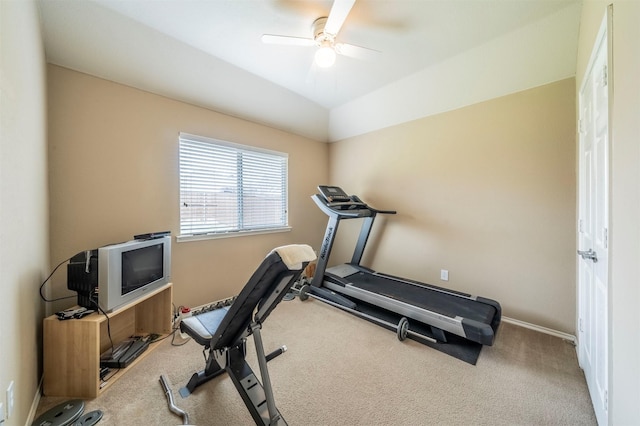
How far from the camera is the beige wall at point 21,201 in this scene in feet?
3.63

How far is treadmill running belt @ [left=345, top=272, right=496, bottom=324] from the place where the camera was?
7.46 ft

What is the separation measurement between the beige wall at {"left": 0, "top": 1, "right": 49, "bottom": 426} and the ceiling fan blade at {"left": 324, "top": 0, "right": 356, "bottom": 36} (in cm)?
169

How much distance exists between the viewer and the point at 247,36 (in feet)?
7.48

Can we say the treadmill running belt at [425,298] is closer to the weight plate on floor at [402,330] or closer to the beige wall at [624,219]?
the weight plate on floor at [402,330]

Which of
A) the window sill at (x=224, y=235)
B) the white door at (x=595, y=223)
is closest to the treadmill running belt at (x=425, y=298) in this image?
the white door at (x=595, y=223)

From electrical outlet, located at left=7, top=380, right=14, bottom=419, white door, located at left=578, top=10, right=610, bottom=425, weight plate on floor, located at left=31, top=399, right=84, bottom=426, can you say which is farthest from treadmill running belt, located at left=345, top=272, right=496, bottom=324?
electrical outlet, located at left=7, top=380, right=14, bottom=419

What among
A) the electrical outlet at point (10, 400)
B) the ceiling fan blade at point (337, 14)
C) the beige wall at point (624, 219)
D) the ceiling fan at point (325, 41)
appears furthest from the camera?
the ceiling fan at point (325, 41)

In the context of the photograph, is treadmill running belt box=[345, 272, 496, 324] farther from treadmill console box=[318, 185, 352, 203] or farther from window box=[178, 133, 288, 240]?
window box=[178, 133, 288, 240]

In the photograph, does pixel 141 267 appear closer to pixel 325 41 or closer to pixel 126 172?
pixel 126 172

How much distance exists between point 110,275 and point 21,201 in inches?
26.6

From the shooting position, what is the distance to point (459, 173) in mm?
2988

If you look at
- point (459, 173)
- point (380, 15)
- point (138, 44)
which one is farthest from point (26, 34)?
point (459, 173)

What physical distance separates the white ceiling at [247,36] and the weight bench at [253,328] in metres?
2.05

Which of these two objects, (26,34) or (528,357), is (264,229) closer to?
(26,34)
